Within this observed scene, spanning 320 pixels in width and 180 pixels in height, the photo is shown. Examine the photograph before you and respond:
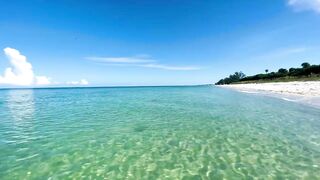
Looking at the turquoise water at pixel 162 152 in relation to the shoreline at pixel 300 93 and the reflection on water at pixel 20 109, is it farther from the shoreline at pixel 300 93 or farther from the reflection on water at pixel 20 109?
the shoreline at pixel 300 93

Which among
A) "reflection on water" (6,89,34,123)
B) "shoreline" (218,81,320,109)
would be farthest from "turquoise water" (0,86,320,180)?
"shoreline" (218,81,320,109)

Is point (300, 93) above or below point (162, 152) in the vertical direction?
above

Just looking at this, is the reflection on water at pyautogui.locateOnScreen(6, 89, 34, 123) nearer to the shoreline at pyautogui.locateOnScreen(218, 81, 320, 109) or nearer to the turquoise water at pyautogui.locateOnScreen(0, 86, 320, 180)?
the turquoise water at pyautogui.locateOnScreen(0, 86, 320, 180)

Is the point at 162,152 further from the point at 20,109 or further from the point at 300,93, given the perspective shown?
the point at 300,93

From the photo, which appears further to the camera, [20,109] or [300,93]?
[300,93]

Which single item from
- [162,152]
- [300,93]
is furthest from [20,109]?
[300,93]

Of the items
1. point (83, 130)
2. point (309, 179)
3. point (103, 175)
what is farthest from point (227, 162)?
point (83, 130)

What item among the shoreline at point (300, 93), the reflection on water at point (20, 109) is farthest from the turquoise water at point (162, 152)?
the shoreline at point (300, 93)

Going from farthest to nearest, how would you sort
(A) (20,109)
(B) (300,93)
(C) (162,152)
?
(B) (300,93)
(A) (20,109)
(C) (162,152)

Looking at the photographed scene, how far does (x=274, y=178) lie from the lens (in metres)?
6.36

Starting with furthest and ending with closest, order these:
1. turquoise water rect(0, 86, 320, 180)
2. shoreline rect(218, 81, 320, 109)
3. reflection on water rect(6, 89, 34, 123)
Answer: shoreline rect(218, 81, 320, 109) → reflection on water rect(6, 89, 34, 123) → turquoise water rect(0, 86, 320, 180)

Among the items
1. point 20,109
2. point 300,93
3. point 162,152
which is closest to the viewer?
point 162,152

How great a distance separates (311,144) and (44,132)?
13.1 metres

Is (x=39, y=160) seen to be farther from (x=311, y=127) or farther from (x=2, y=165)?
(x=311, y=127)
